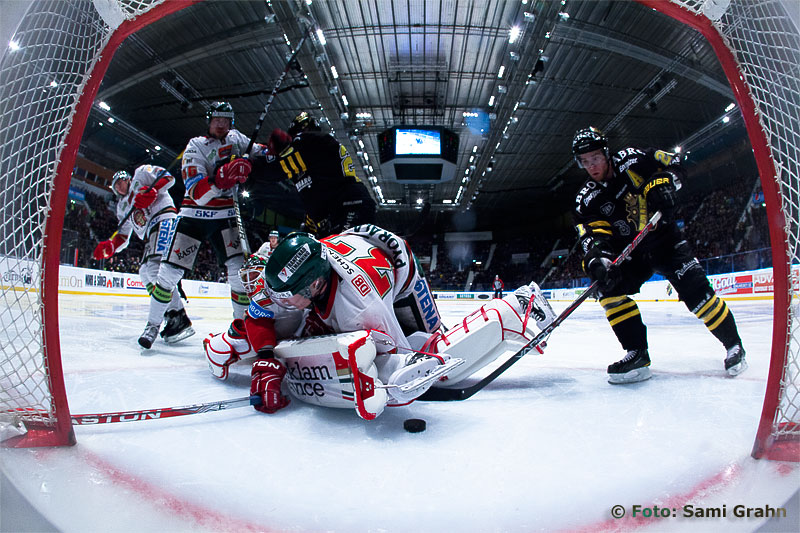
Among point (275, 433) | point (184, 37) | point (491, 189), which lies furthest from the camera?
point (491, 189)

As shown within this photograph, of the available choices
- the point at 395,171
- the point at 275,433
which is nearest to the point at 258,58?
the point at 395,171

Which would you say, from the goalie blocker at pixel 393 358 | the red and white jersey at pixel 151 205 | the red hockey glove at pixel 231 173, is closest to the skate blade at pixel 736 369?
the goalie blocker at pixel 393 358

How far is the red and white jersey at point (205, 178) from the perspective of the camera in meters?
2.66

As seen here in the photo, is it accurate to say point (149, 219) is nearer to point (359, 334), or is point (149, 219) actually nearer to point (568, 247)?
point (359, 334)

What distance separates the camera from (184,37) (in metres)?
7.15

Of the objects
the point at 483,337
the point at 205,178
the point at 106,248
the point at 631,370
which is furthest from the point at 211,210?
the point at 631,370

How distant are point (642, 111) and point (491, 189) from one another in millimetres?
6804

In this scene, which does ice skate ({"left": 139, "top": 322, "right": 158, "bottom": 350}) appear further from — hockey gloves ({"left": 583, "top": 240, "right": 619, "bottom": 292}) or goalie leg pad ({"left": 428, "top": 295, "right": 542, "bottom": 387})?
hockey gloves ({"left": 583, "top": 240, "right": 619, "bottom": 292})

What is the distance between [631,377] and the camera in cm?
175

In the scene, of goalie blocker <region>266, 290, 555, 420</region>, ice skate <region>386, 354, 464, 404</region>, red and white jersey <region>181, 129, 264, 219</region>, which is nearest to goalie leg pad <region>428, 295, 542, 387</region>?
goalie blocker <region>266, 290, 555, 420</region>

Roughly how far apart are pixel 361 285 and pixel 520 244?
21.3 metres

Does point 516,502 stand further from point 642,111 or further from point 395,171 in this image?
point 642,111

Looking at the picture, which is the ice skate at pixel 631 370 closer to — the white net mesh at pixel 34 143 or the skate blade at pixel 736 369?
the skate blade at pixel 736 369

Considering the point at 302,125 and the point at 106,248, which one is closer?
the point at 302,125
